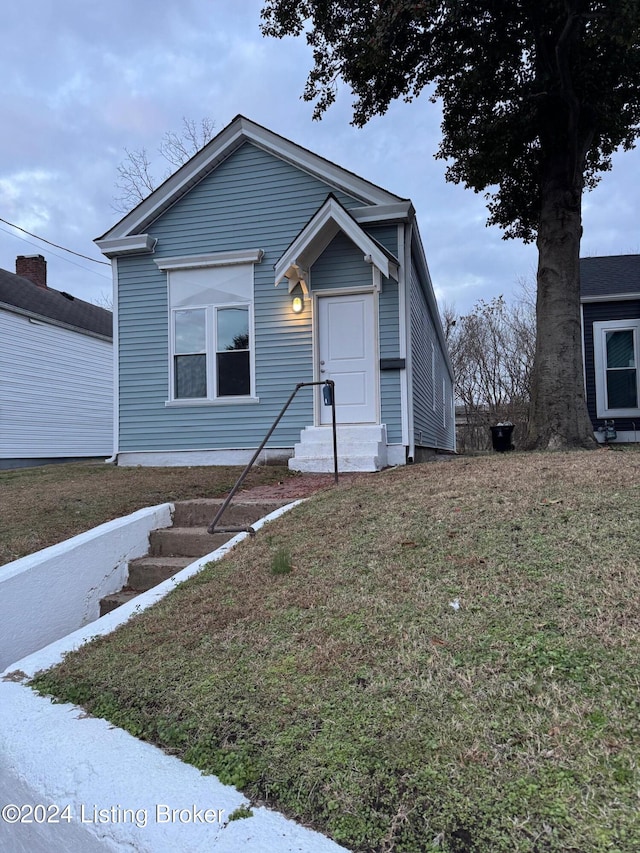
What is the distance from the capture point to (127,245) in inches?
363

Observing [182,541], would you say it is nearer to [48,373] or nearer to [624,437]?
[624,437]

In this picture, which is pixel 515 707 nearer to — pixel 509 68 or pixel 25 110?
pixel 509 68

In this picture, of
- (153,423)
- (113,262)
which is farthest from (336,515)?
(113,262)

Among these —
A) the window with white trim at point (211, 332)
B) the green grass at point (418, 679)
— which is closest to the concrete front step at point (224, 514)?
the green grass at point (418, 679)

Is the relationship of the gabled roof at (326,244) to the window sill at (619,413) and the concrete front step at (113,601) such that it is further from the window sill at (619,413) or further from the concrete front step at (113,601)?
the window sill at (619,413)

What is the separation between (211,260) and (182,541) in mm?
5768

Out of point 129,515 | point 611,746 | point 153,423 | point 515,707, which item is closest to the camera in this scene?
point 611,746

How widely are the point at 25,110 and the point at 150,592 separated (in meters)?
18.6

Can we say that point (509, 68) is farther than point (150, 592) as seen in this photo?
Yes

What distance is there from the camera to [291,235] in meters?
8.74

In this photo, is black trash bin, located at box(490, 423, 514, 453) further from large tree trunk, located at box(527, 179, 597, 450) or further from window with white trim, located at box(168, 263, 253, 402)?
window with white trim, located at box(168, 263, 253, 402)

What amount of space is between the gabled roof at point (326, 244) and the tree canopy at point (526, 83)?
262 cm

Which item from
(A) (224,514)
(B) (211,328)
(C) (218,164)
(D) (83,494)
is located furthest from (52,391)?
(A) (224,514)

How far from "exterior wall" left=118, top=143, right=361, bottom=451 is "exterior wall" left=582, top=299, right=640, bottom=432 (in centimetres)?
797
